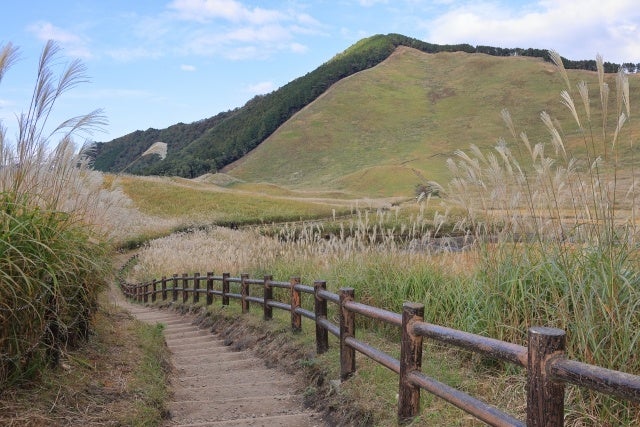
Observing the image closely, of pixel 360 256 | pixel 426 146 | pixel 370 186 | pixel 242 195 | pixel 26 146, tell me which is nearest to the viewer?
pixel 26 146

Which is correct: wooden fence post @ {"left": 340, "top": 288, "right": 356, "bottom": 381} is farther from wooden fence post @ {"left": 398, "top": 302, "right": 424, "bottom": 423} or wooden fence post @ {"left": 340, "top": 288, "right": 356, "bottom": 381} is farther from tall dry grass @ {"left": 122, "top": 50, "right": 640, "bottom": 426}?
wooden fence post @ {"left": 398, "top": 302, "right": 424, "bottom": 423}

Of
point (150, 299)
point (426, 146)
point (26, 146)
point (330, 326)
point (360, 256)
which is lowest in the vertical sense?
point (150, 299)

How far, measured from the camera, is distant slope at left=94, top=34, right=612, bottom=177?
104m

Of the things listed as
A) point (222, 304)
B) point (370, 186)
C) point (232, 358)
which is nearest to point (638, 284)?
point (232, 358)

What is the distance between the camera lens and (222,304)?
12.9 metres

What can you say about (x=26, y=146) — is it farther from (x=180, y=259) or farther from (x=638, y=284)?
(x=180, y=259)

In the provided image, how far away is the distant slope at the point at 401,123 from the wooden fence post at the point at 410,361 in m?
63.0

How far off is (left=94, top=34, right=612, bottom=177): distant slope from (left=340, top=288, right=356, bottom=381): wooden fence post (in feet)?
269

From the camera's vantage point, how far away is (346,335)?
5.69 metres

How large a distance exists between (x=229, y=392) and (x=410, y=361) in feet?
10.3

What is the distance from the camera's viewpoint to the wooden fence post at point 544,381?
8.61 ft

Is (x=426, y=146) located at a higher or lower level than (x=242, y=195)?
higher

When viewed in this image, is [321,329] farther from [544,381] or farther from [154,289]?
[154,289]

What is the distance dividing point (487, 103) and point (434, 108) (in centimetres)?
1006
